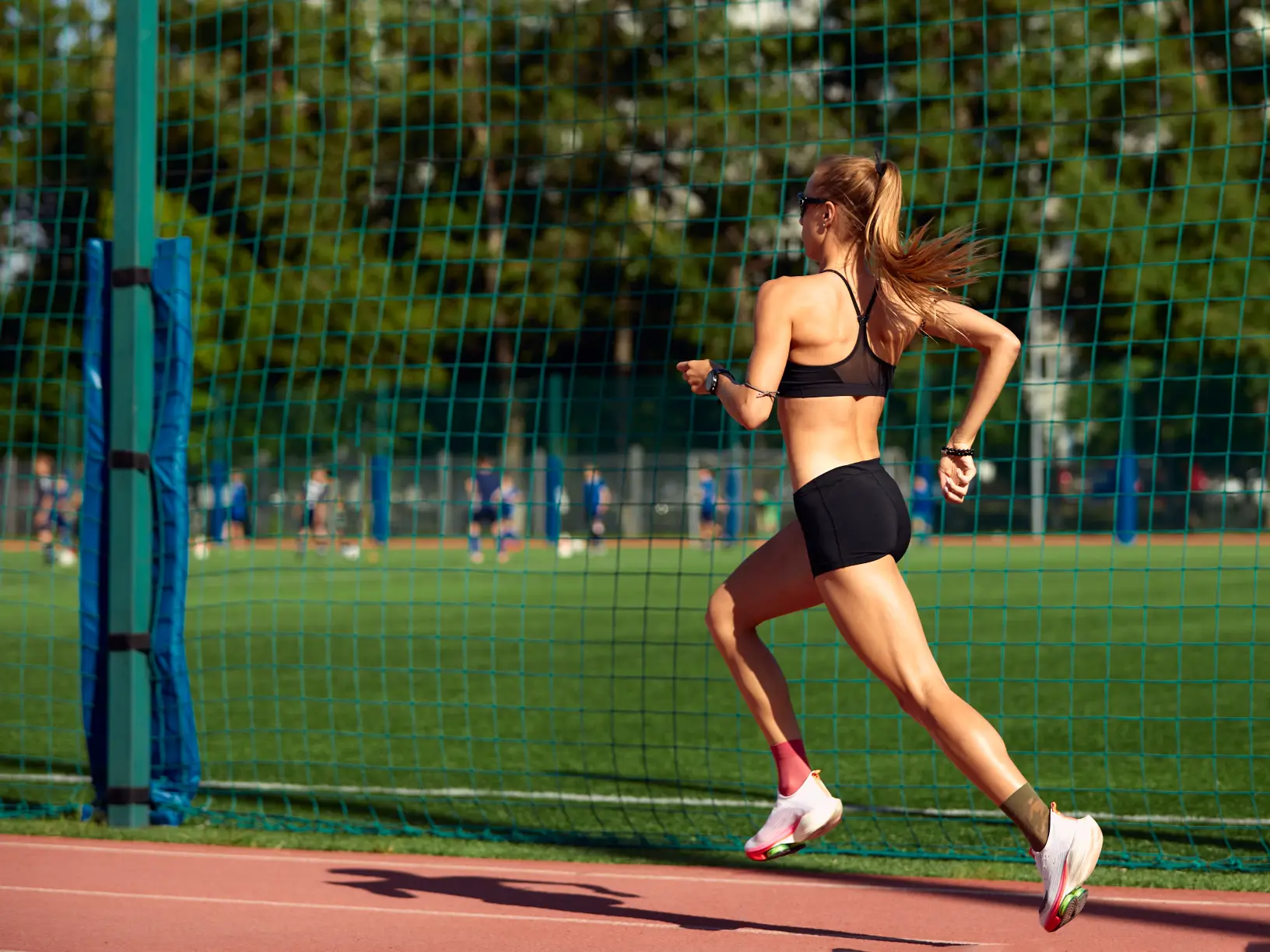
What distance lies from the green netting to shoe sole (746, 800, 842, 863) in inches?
60.7

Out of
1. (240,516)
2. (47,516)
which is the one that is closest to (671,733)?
(240,516)

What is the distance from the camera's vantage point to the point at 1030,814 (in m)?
4.12

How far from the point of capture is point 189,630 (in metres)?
17.5

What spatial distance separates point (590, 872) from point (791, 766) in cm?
161

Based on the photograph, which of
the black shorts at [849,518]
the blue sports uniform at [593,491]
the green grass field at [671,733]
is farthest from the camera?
the blue sports uniform at [593,491]

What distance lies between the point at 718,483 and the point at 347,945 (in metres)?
28.3

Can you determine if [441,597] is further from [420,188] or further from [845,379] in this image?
[845,379]

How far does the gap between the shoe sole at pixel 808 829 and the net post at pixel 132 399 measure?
11.3 ft

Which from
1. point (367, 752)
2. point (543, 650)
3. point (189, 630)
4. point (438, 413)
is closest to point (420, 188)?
point (438, 413)

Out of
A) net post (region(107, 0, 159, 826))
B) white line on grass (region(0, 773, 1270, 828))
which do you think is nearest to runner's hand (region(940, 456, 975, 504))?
white line on grass (region(0, 773, 1270, 828))

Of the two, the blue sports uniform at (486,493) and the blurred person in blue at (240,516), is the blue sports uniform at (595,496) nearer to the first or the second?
the blue sports uniform at (486,493)

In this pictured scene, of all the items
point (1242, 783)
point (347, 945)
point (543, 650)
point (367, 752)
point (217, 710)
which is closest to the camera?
point (347, 945)

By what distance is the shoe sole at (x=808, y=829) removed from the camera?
4.62 meters

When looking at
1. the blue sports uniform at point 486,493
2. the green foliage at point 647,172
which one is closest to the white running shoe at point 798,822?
the green foliage at point 647,172
